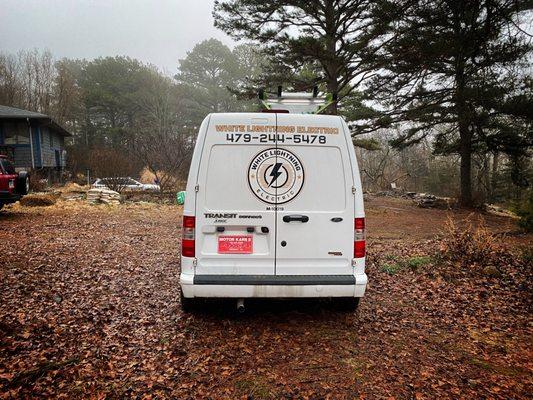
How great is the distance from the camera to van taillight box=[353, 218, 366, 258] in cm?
396

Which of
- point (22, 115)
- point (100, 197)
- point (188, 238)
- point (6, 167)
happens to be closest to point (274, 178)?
point (188, 238)

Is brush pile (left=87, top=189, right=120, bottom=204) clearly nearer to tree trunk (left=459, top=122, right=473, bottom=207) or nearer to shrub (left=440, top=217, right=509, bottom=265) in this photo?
shrub (left=440, top=217, right=509, bottom=265)

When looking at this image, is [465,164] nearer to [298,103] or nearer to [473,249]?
[473,249]

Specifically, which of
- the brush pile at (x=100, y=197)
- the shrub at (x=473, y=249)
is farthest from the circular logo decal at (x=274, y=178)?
the brush pile at (x=100, y=197)

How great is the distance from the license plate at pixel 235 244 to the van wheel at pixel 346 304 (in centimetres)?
140

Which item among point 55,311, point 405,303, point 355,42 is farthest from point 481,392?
point 355,42

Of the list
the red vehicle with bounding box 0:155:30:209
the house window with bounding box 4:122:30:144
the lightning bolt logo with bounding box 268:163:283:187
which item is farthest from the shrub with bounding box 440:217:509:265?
the house window with bounding box 4:122:30:144

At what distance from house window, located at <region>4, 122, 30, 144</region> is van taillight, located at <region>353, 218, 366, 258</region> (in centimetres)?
2881

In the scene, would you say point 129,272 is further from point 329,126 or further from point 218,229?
point 329,126

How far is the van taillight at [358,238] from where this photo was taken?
13.0 ft

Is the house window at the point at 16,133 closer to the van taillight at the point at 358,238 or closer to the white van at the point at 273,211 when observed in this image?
the white van at the point at 273,211

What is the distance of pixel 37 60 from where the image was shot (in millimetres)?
40406

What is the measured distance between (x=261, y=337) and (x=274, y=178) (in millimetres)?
1724

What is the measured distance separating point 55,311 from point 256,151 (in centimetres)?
323
